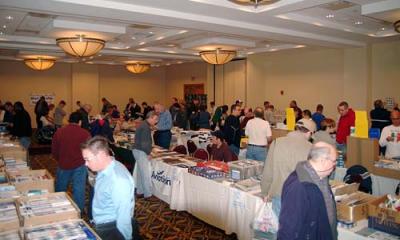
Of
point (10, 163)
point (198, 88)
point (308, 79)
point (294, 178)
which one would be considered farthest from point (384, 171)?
point (198, 88)

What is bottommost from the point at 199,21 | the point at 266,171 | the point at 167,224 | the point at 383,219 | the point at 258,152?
the point at 167,224

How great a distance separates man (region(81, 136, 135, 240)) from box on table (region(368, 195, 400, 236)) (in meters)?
1.86

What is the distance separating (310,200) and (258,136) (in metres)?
3.73

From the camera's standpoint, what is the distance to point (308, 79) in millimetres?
11922

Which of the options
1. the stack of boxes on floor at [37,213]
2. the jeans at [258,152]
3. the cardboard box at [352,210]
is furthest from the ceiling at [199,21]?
the cardboard box at [352,210]

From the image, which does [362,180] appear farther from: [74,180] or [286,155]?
[74,180]

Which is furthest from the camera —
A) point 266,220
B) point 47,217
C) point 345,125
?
point 345,125

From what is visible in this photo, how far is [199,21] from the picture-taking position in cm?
591

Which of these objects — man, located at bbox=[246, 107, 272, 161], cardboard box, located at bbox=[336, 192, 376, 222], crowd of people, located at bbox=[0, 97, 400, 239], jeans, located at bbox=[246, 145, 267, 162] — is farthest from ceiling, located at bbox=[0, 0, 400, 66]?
cardboard box, located at bbox=[336, 192, 376, 222]

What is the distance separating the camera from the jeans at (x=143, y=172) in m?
5.84

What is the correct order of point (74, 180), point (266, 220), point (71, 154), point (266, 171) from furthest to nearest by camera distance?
point (74, 180) → point (71, 154) → point (266, 220) → point (266, 171)

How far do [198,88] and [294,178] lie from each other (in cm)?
1518

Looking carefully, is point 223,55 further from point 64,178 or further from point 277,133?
point 64,178

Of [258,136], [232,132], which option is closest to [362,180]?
[258,136]
